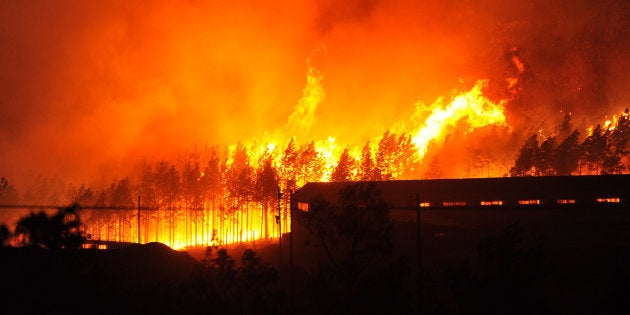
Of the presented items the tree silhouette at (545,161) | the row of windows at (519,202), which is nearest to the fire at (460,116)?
the tree silhouette at (545,161)

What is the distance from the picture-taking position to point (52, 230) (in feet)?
84.3

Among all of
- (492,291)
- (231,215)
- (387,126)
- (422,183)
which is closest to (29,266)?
(492,291)

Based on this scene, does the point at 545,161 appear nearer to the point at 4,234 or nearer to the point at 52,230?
the point at 52,230

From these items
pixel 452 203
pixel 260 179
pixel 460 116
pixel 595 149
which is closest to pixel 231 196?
pixel 260 179

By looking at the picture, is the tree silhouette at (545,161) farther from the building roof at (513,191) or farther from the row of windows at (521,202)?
the row of windows at (521,202)

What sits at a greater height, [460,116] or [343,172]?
[460,116]

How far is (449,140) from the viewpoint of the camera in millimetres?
107438

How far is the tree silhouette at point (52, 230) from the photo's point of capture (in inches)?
1008

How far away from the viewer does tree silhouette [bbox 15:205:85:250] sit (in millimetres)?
25594

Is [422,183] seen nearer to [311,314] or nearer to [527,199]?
[527,199]

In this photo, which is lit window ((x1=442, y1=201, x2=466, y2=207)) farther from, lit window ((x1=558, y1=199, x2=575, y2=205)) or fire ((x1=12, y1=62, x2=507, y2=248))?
fire ((x1=12, y1=62, x2=507, y2=248))

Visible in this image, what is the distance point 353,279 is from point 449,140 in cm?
8274

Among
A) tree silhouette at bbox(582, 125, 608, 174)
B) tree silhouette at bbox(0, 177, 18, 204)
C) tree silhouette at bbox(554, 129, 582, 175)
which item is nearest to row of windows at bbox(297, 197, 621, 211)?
tree silhouette at bbox(554, 129, 582, 175)

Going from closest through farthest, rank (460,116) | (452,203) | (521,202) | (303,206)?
(521,202)
(452,203)
(303,206)
(460,116)
